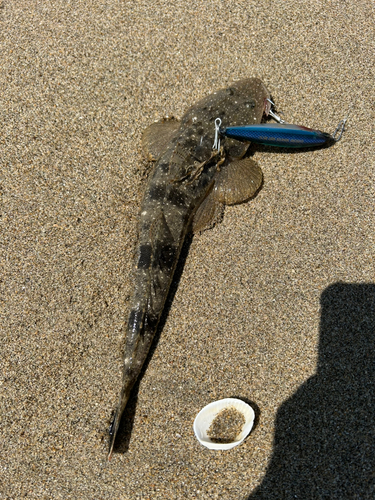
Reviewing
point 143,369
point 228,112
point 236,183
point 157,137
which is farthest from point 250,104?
point 143,369

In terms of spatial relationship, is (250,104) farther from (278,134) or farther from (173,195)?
(173,195)

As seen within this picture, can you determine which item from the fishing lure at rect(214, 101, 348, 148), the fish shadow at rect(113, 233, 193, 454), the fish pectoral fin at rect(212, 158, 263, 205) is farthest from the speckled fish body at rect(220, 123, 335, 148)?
the fish shadow at rect(113, 233, 193, 454)

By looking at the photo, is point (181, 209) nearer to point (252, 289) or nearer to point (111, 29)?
point (252, 289)

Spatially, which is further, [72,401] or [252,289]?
[252,289]

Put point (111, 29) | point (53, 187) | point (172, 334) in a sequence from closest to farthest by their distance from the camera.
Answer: point (172, 334), point (53, 187), point (111, 29)

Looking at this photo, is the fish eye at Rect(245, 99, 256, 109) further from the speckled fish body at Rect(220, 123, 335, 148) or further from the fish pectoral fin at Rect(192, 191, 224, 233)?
the fish pectoral fin at Rect(192, 191, 224, 233)

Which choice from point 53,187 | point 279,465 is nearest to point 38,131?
point 53,187
